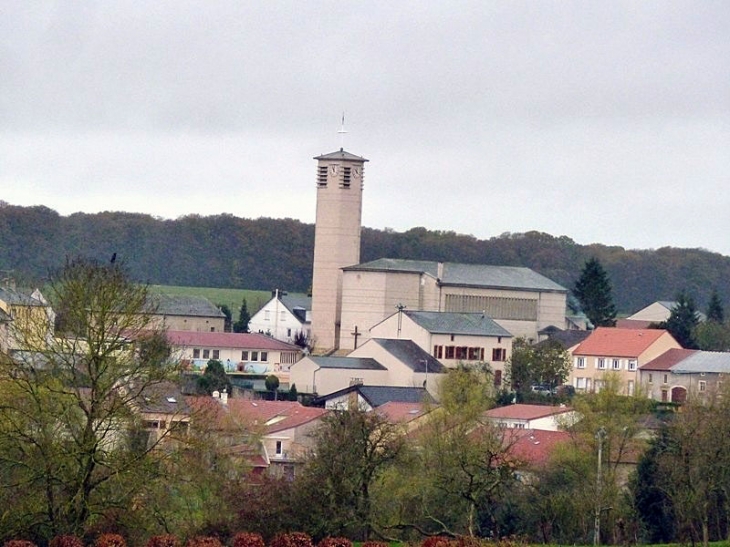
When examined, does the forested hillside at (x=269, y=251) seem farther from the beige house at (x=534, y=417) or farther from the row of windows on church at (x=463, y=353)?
the beige house at (x=534, y=417)

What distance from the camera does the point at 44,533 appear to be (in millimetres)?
24703

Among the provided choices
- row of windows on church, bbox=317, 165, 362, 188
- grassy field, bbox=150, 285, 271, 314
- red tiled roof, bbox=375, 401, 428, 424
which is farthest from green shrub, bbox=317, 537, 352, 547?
grassy field, bbox=150, 285, 271, 314

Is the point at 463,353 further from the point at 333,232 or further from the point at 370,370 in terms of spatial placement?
the point at 333,232

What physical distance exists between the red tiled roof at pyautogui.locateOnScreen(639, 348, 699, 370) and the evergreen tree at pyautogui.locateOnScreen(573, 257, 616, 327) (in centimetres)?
1833

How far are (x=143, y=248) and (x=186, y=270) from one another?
4.42m

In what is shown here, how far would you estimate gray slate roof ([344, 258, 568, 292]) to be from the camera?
7704 cm

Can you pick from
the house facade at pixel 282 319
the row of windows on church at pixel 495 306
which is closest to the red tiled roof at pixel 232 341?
the row of windows on church at pixel 495 306

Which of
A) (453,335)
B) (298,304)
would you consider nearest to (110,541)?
(453,335)

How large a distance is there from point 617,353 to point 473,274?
11759 mm

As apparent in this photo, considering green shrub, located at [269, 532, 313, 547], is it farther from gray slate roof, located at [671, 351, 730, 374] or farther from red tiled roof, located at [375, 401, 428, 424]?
gray slate roof, located at [671, 351, 730, 374]

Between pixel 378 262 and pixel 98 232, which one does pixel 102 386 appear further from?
pixel 98 232

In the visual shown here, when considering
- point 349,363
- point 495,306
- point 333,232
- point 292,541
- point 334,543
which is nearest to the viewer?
point 334,543

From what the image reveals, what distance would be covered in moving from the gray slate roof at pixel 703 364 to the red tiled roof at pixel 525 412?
11.8 metres

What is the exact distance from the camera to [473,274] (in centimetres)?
Answer: 7962
